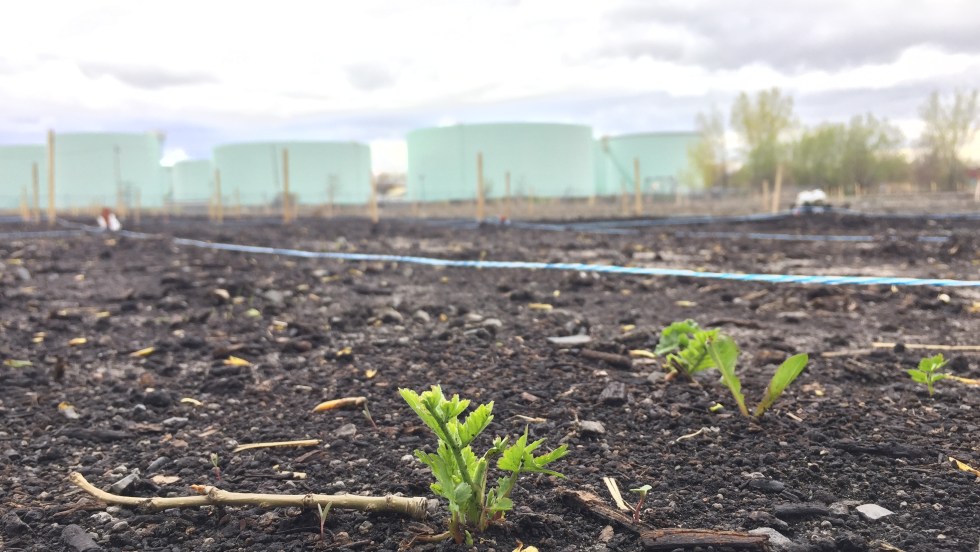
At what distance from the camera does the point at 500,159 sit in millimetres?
46469

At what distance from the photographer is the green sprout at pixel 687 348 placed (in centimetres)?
261

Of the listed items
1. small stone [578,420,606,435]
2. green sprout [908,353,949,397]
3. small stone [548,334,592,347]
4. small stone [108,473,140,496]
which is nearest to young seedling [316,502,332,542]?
small stone [108,473,140,496]

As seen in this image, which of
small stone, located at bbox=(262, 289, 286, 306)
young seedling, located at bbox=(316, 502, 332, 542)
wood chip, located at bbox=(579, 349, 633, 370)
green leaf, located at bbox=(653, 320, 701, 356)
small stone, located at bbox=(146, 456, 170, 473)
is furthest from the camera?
small stone, located at bbox=(262, 289, 286, 306)

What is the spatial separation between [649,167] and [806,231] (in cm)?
4354

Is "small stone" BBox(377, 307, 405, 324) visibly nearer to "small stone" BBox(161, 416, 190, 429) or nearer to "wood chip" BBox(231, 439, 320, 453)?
"small stone" BBox(161, 416, 190, 429)

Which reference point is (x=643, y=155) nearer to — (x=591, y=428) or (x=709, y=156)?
(x=709, y=156)

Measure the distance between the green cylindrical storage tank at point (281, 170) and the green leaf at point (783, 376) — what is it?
4644cm

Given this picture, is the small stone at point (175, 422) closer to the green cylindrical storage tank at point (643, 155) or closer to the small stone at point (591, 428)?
the small stone at point (591, 428)

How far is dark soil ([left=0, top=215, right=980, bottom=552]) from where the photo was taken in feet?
5.83

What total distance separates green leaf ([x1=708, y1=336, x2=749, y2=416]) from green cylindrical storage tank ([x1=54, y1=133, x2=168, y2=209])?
49.3m

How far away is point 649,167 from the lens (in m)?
55.1

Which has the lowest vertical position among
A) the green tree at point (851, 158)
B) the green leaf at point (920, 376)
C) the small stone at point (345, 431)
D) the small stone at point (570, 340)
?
the small stone at point (345, 431)

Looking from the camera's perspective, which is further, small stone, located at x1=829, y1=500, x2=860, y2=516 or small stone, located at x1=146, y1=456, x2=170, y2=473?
small stone, located at x1=146, y1=456, x2=170, y2=473

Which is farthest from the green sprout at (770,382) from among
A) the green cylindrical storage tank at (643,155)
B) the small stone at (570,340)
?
the green cylindrical storage tank at (643,155)
